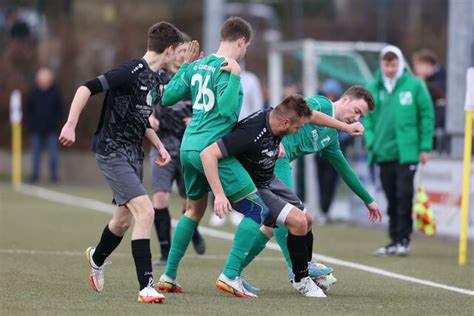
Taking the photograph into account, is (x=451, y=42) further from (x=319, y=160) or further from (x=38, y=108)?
(x=38, y=108)

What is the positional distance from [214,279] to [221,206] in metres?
1.82

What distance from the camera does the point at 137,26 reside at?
1075 inches

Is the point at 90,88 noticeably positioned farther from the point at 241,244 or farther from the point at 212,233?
the point at 212,233

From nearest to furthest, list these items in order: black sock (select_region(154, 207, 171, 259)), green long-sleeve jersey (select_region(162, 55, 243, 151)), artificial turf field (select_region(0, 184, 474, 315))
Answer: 1. artificial turf field (select_region(0, 184, 474, 315))
2. green long-sleeve jersey (select_region(162, 55, 243, 151))
3. black sock (select_region(154, 207, 171, 259))

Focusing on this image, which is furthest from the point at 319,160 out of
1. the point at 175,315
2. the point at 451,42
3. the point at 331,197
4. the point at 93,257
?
the point at 175,315

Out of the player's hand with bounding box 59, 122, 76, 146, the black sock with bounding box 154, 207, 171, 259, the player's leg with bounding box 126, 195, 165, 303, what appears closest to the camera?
the player's hand with bounding box 59, 122, 76, 146

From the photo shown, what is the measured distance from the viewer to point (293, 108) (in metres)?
8.54

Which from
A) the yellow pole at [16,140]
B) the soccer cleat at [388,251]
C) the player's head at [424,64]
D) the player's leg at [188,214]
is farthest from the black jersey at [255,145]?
the yellow pole at [16,140]

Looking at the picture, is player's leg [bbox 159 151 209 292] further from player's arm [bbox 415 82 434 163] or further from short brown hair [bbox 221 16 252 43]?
player's arm [bbox 415 82 434 163]

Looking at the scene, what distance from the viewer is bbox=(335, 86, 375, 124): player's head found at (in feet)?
30.8

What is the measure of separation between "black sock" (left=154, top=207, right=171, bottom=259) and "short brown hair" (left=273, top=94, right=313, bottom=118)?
313 cm

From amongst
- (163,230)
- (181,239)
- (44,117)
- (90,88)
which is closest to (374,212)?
(181,239)

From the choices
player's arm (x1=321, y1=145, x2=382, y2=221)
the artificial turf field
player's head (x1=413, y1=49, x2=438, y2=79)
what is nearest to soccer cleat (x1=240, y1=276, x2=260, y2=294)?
the artificial turf field

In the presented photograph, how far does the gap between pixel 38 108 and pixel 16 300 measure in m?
17.5
